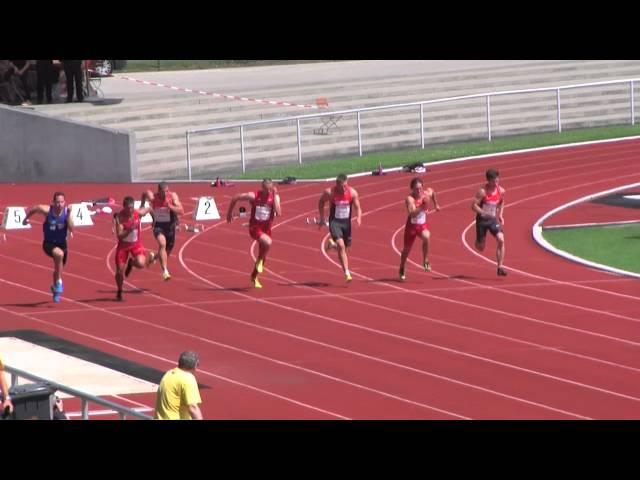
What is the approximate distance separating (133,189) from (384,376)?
1672 centimetres

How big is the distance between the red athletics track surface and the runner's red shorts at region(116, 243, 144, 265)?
0.60 meters

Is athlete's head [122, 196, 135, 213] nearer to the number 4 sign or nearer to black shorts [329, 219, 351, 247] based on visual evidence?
black shorts [329, 219, 351, 247]

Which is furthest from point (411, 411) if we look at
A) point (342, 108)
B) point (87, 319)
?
point (342, 108)

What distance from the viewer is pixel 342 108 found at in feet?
128

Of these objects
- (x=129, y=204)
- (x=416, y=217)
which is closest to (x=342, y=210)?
(x=416, y=217)

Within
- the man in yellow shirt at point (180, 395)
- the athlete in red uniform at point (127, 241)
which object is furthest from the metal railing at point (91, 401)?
the athlete in red uniform at point (127, 241)

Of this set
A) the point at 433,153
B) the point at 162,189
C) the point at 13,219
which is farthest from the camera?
the point at 433,153

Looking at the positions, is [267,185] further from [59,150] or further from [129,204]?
[59,150]

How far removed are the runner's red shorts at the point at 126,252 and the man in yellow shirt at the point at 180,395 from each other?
9.60 metres

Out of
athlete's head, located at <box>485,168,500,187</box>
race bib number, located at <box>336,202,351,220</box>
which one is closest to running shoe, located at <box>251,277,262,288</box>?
race bib number, located at <box>336,202,351,220</box>

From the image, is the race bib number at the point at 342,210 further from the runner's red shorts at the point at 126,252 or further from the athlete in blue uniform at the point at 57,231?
the athlete in blue uniform at the point at 57,231

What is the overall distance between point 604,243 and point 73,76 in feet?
56.4

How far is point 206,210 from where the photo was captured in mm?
27219
